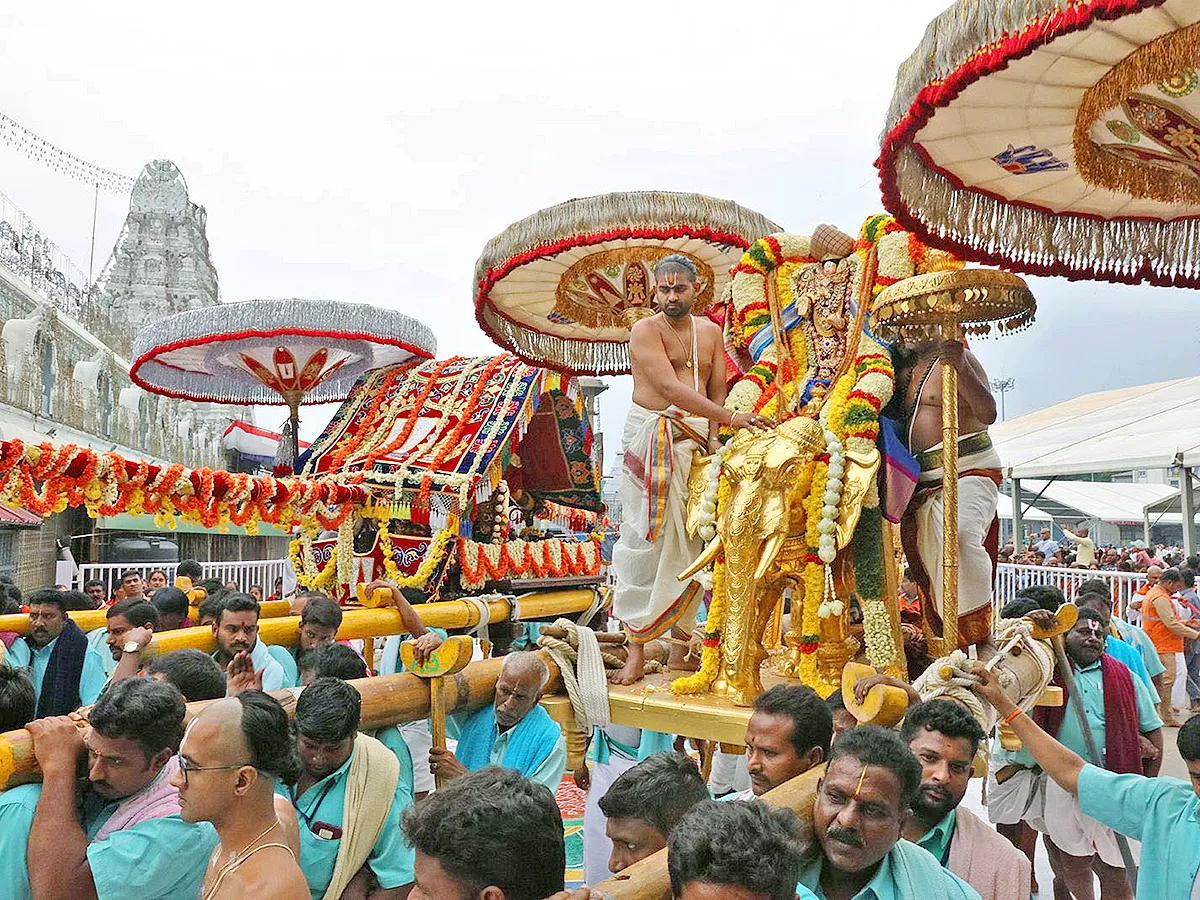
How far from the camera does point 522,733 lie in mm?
3613

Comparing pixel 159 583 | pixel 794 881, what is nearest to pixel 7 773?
pixel 794 881

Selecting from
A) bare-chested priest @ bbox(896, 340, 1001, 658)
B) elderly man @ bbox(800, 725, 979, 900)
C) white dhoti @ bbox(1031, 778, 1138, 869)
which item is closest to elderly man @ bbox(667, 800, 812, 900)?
elderly man @ bbox(800, 725, 979, 900)

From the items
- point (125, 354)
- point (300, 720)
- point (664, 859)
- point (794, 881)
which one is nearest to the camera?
point (794, 881)

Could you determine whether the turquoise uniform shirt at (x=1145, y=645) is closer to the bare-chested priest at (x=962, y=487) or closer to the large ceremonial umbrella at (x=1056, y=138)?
the bare-chested priest at (x=962, y=487)

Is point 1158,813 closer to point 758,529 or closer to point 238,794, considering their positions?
point 758,529

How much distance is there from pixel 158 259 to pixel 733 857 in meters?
32.9

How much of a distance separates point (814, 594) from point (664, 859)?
243 cm

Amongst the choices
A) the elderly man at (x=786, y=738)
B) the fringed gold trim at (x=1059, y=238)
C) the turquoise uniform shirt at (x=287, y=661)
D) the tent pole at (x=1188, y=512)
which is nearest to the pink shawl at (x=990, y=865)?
the elderly man at (x=786, y=738)

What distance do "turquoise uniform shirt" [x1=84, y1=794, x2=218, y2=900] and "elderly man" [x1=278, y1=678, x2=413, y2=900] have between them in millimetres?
402

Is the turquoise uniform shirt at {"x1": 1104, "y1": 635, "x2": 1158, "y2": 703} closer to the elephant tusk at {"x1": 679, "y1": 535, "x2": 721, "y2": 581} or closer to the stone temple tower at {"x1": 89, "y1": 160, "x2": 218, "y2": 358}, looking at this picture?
the elephant tusk at {"x1": 679, "y1": 535, "x2": 721, "y2": 581}

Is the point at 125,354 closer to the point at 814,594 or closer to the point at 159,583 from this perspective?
the point at 159,583

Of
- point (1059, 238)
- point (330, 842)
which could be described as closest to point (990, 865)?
point (330, 842)

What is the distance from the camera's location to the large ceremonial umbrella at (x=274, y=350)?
9.30m

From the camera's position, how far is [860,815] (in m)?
2.10
